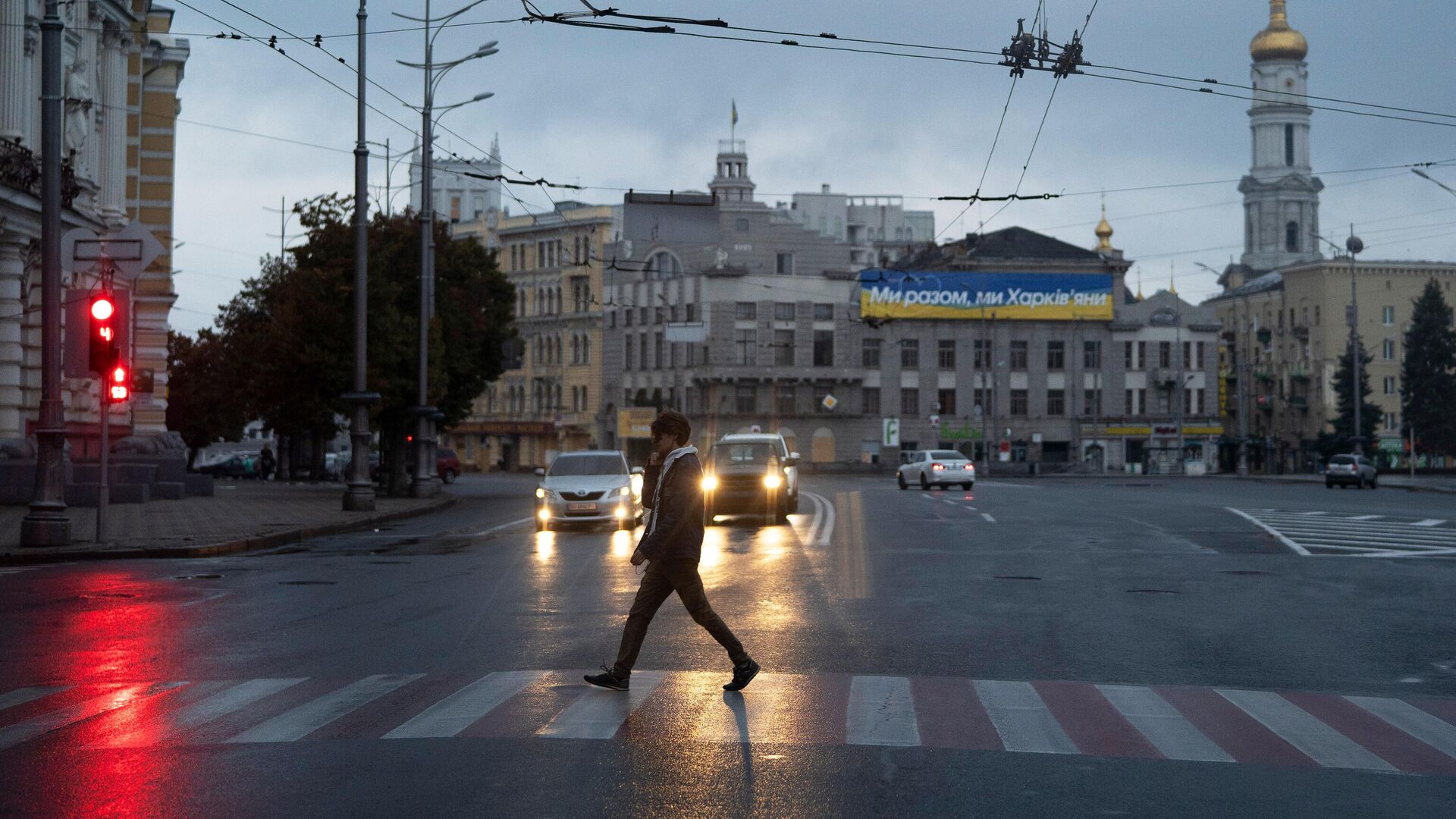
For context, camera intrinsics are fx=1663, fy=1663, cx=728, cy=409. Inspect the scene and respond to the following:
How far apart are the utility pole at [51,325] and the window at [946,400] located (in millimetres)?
87360

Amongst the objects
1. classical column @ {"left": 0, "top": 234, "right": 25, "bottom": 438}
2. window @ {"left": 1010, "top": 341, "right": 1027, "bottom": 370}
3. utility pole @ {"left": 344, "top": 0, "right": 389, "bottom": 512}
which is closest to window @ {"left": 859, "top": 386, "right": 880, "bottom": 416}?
window @ {"left": 1010, "top": 341, "right": 1027, "bottom": 370}

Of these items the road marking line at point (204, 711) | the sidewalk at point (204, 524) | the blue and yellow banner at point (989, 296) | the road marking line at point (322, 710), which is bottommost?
the road marking line at point (204, 711)

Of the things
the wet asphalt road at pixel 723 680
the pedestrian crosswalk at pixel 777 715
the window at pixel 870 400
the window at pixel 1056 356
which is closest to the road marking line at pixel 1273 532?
the wet asphalt road at pixel 723 680

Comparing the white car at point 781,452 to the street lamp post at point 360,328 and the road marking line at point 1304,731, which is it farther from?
the road marking line at point 1304,731

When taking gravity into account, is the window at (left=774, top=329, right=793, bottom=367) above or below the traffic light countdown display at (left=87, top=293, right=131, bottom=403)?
above

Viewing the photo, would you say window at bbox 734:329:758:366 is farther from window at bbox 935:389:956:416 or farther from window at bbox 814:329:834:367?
window at bbox 935:389:956:416

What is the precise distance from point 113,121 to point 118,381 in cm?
2001

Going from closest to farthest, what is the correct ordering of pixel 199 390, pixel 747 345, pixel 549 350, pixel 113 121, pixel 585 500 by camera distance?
pixel 585 500, pixel 113 121, pixel 199 390, pixel 747 345, pixel 549 350

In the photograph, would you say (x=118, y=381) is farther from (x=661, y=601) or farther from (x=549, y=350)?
(x=549, y=350)

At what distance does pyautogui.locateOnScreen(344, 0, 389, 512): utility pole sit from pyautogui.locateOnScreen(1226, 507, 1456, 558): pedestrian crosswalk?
1873cm

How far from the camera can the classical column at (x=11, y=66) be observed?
33.6 metres

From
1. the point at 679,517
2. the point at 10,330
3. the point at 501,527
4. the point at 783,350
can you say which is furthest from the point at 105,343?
the point at 783,350

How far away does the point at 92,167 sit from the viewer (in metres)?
40.2

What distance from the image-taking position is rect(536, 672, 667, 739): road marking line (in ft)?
29.5
